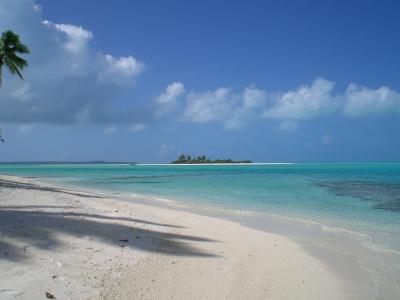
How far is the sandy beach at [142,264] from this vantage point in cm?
525

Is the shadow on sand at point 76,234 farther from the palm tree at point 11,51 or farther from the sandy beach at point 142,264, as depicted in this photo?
the palm tree at point 11,51

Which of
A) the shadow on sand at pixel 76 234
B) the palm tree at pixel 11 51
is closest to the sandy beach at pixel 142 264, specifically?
the shadow on sand at pixel 76 234

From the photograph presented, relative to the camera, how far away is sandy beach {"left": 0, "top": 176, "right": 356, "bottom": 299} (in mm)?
5246

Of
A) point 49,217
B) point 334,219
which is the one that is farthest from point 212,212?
point 49,217

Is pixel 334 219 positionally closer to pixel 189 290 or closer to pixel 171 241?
pixel 171 241

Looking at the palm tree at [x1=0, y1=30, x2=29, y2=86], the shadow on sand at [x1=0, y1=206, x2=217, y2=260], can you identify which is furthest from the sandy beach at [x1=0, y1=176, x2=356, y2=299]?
the palm tree at [x1=0, y1=30, x2=29, y2=86]

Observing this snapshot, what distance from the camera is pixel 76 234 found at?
7.86 metres

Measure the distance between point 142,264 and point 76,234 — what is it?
2.20 m

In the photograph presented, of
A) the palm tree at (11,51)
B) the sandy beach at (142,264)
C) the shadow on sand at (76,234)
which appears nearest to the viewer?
the sandy beach at (142,264)

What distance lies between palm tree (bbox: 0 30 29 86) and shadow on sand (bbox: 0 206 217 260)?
2354cm

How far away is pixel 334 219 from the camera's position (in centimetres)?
1411

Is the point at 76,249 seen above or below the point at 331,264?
above

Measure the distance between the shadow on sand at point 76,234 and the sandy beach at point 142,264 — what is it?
2 cm

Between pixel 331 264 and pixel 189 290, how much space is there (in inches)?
152
